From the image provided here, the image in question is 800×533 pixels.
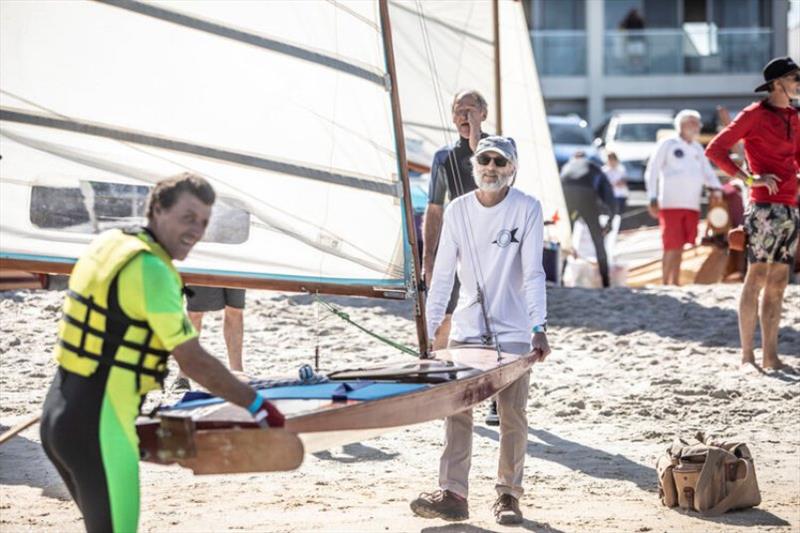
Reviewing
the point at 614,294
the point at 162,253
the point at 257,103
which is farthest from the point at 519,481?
the point at 614,294

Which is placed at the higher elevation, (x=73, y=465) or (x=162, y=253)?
(x=162, y=253)

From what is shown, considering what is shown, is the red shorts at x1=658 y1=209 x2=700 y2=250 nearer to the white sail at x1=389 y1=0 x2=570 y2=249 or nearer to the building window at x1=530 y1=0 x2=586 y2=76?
the white sail at x1=389 y1=0 x2=570 y2=249

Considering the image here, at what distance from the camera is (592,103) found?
33531 mm

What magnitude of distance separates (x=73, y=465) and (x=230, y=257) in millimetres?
2016

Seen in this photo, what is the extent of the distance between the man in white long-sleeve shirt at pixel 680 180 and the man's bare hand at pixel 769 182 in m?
3.80

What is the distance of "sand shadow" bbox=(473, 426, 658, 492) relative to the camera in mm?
6652

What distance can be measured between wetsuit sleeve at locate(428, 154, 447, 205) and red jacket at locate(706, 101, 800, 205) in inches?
78.3

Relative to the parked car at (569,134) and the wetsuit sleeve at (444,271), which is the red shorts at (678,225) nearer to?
the wetsuit sleeve at (444,271)

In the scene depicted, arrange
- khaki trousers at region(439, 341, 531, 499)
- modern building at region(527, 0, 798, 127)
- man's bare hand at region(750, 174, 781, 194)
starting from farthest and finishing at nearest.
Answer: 1. modern building at region(527, 0, 798, 127)
2. man's bare hand at region(750, 174, 781, 194)
3. khaki trousers at region(439, 341, 531, 499)

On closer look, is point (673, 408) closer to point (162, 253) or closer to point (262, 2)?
point (262, 2)

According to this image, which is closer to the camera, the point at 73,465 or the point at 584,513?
the point at 73,465

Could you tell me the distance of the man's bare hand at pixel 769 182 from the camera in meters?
8.45

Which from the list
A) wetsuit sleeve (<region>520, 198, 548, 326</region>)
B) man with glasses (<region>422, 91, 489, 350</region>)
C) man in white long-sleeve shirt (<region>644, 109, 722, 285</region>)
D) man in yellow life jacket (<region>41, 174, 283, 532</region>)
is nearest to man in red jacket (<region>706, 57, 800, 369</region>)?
man with glasses (<region>422, 91, 489, 350</region>)

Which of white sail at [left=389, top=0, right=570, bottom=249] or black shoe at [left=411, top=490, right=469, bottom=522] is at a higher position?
white sail at [left=389, top=0, right=570, bottom=249]
